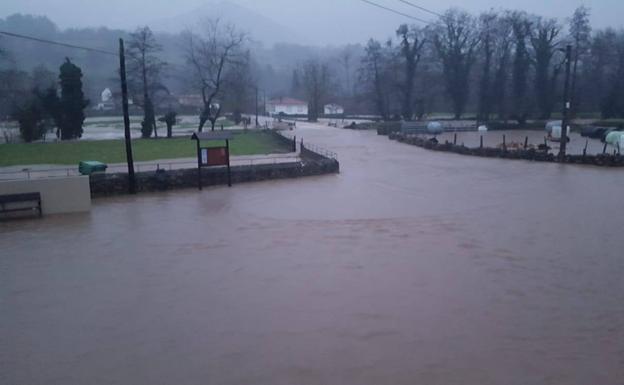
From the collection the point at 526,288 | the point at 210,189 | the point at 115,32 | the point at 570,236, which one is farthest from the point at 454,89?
the point at 115,32

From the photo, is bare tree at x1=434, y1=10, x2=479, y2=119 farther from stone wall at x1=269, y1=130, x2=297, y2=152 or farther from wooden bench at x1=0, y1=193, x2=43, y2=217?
wooden bench at x1=0, y1=193, x2=43, y2=217

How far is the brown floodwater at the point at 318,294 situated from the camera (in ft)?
24.2

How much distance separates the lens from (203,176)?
23.5m

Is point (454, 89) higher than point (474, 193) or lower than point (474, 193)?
higher

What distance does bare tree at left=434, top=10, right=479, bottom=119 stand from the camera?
70.1 meters

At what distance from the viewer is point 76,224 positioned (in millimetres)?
16703

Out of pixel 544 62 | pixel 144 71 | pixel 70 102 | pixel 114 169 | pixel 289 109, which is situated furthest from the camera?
pixel 289 109

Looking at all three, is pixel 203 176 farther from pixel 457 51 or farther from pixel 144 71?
pixel 457 51

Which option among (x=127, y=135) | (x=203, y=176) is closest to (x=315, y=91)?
(x=203, y=176)

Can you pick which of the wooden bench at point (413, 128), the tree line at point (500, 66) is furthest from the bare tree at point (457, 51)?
the wooden bench at point (413, 128)

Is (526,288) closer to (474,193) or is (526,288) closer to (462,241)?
(462,241)

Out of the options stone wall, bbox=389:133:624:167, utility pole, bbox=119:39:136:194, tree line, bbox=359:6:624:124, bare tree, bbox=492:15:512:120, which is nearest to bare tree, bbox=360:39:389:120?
tree line, bbox=359:6:624:124

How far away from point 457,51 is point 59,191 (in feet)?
203

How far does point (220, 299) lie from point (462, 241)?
708cm
